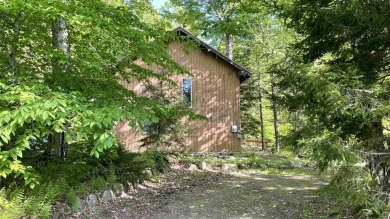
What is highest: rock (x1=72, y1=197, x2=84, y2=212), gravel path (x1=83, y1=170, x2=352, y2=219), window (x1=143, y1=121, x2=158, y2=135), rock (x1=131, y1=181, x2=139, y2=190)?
window (x1=143, y1=121, x2=158, y2=135)

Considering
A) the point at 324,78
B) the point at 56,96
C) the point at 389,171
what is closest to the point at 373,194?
the point at 389,171

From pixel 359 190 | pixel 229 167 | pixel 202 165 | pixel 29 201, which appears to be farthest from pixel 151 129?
pixel 359 190

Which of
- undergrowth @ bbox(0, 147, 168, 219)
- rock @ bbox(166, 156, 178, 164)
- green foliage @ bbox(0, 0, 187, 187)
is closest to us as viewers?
green foliage @ bbox(0, 0, 187, 187)

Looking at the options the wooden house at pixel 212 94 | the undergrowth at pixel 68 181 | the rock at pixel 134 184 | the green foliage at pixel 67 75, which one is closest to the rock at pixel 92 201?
the undergrowth at pixel 68 181

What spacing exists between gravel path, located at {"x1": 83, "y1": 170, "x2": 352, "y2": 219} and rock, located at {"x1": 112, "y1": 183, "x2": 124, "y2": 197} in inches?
7.5

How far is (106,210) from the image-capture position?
18.9 ft

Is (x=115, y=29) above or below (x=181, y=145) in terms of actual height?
above

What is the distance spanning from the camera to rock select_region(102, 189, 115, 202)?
242 inches

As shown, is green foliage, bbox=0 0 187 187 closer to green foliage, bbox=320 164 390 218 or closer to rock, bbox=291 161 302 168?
green foliage, bbox=320 164 390 218

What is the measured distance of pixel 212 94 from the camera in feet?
43.4

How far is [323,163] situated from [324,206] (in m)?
2.23

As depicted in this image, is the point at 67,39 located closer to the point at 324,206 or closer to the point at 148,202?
the point at 148,202

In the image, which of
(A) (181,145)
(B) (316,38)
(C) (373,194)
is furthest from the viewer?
(A) (181,145)

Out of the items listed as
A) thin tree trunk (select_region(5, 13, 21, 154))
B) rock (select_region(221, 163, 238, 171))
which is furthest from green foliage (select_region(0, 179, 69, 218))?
rock (select_region(221, 163, 238, 171))
